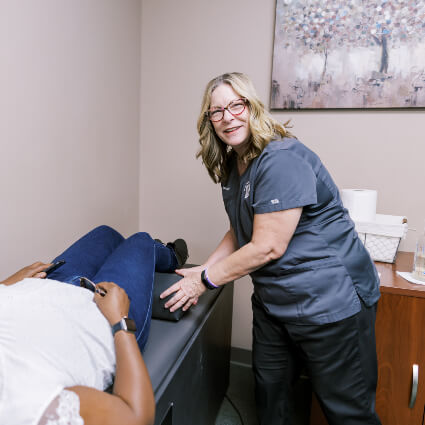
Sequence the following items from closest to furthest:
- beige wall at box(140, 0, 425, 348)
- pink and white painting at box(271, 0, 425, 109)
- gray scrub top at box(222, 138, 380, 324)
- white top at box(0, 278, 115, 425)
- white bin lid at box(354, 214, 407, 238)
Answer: white top at box(0, 278, 115, 425), gray scrub top at box(222, 138, 380, 324), white bin lid at box(354, 214, 407, 238), pink and white painting at box(271, 0, 425, 109), beige wall at box(140, 0, 425, 348)

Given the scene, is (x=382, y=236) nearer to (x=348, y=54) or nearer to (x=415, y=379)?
(x=415, y=379)

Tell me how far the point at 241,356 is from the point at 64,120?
1604mm

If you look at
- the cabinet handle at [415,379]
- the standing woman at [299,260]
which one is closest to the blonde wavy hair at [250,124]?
the standing woman at [299,260]

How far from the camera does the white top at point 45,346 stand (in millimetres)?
571

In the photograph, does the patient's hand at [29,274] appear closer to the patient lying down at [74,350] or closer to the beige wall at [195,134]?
the patient lying down at [74,350]

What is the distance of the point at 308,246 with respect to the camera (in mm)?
995

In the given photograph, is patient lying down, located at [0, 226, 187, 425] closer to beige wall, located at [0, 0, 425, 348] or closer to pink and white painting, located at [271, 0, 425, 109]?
beige wall, located at [0, 0, 425, 348]

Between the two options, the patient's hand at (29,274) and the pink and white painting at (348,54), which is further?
the pink and white painting at (348,54)

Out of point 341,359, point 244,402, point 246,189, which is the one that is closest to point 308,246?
point 246,189

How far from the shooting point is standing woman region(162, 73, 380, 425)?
3.16 feet

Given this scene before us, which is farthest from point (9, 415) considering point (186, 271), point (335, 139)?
point (335, 139)

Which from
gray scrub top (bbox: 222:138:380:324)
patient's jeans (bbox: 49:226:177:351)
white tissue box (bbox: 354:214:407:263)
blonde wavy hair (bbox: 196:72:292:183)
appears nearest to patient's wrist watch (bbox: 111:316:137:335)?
patient's jeans (bbox: 49:226:177:351)

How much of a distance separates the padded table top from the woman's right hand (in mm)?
170

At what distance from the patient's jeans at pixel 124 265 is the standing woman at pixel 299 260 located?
121 mm
